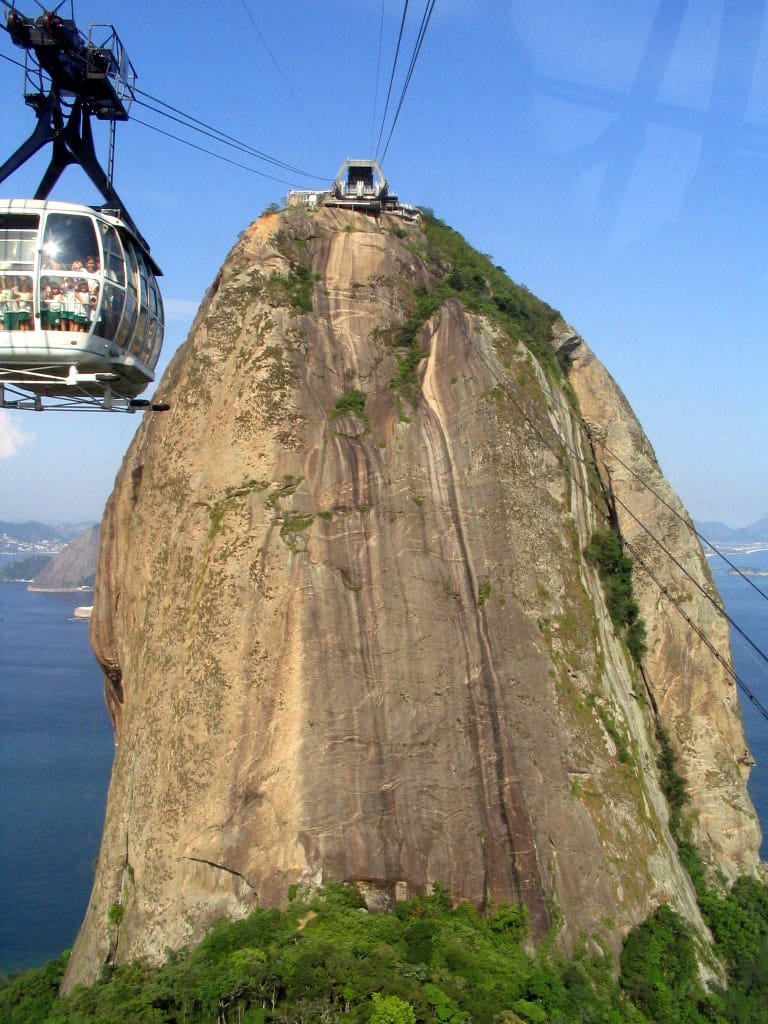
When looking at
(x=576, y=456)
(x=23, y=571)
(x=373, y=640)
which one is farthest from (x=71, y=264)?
(x=23, y=571)

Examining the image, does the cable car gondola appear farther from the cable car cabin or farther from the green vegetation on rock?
the green vegetation on rock

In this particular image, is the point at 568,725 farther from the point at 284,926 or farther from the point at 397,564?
the point at 284,926

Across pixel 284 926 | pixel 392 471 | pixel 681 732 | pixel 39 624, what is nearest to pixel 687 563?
pixel 681 732

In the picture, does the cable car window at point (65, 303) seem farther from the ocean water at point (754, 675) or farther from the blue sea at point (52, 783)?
the ocean water at point (754, 675)

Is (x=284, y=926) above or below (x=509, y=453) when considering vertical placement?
below

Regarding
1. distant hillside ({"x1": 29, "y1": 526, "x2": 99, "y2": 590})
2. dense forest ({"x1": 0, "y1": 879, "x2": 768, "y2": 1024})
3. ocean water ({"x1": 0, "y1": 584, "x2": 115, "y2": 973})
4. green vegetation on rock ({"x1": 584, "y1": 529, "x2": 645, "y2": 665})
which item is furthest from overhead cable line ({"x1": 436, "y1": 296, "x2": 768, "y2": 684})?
distant hillside ({"x1": 29, "y1": 526, "x2": 99, "y2": 590})

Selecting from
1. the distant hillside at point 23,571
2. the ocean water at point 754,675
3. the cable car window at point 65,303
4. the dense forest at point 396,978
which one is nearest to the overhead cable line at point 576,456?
the dense forest at point 396,978
